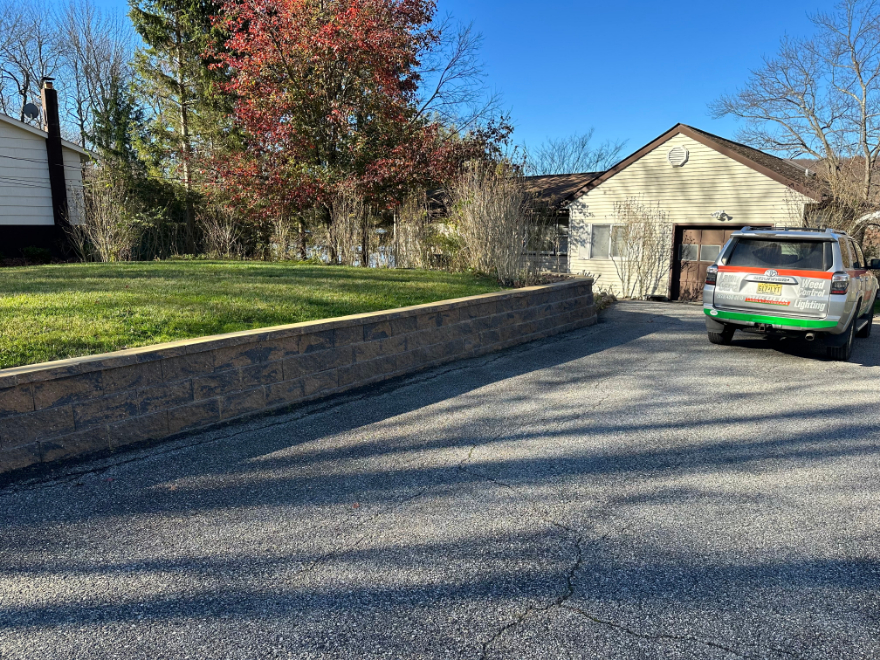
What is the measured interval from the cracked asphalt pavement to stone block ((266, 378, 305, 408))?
0.20m

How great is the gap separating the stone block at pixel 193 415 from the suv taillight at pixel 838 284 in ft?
24.2

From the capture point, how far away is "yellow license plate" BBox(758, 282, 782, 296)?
7.76 meters

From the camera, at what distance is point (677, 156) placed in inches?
740

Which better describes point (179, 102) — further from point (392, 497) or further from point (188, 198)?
point (392, 497)

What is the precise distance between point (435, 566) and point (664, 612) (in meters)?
1.04

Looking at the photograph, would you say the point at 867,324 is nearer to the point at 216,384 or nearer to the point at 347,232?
the point at 347,232

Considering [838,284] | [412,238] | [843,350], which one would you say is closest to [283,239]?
[412,238]

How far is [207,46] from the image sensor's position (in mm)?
19281

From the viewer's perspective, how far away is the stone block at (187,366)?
177 inches

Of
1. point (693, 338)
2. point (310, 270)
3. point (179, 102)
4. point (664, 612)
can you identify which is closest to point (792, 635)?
point (664, 612)

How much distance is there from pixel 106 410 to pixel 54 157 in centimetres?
1758

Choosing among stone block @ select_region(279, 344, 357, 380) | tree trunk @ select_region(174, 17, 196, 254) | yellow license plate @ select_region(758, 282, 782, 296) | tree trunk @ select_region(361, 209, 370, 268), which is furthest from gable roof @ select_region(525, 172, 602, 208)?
stone block @ select_region(279, 344, 357, 380)

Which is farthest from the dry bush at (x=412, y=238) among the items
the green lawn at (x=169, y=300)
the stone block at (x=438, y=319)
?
the stone block at (x=438, y=319)

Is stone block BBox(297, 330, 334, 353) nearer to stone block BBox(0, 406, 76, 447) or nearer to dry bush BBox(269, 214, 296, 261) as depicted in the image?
stone block BBox(0, 406, 76, 447)
